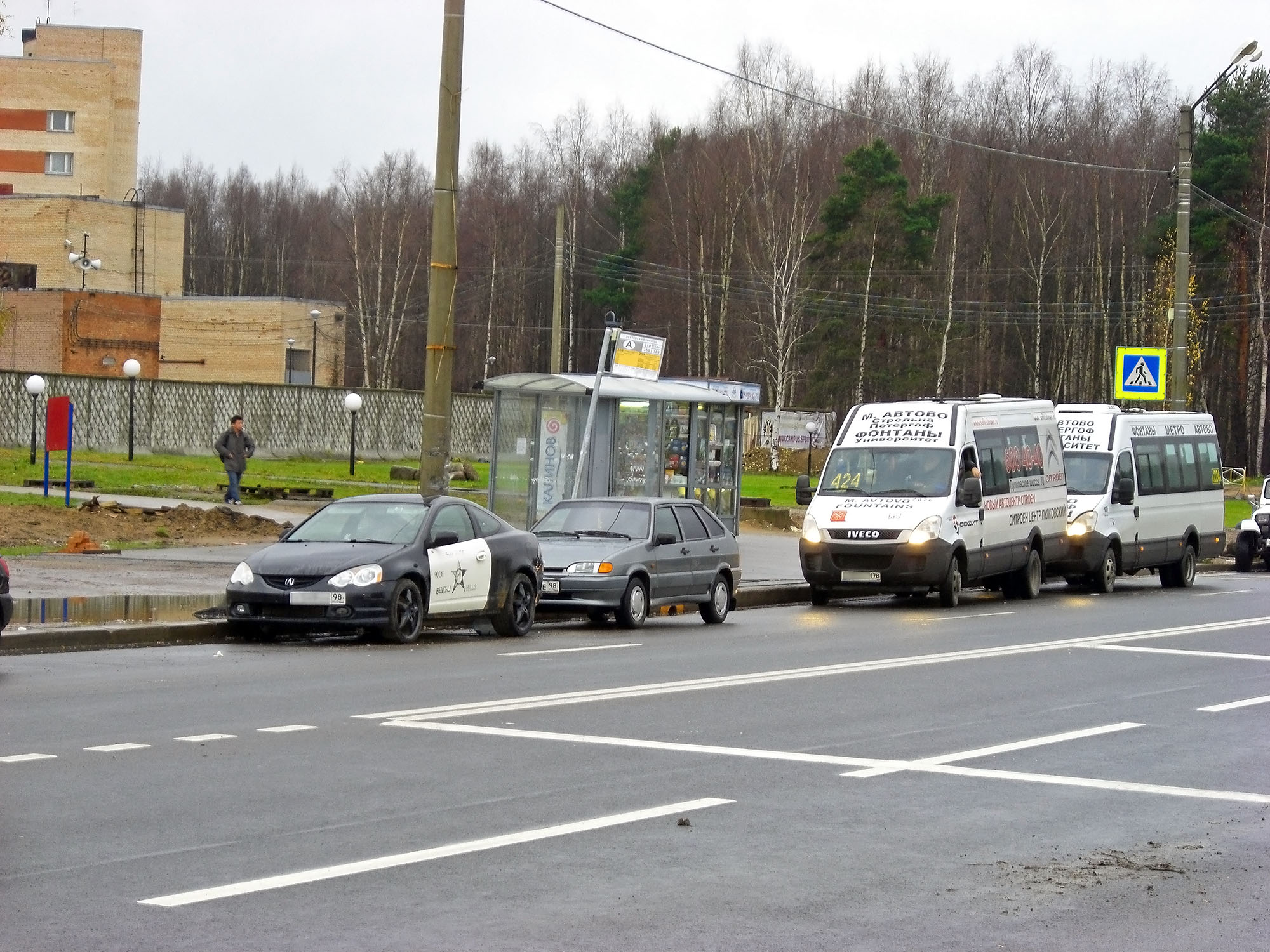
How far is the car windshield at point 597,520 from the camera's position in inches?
795

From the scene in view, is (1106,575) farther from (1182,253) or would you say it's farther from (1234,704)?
(1234,704)

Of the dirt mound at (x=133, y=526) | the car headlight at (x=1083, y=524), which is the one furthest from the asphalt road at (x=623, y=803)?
the car headlight at (x=1083, y=524)

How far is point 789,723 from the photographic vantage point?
1170cm

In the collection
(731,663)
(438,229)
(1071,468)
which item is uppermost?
(438,229)

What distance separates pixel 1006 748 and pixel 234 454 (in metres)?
25.2

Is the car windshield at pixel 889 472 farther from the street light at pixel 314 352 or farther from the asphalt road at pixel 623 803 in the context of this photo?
the street light at pixel 314 352

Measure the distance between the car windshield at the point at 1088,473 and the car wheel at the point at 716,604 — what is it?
9187 mm

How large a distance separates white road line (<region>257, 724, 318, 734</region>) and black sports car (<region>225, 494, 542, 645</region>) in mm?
5332

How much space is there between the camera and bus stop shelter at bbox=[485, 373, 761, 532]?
2547 cm

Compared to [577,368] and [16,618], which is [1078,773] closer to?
[16,618]

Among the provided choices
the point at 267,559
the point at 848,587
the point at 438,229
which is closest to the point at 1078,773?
the point at 267,559

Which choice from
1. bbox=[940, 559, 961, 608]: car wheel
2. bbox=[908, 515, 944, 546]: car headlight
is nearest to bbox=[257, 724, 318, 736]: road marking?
bbox=[908, 515, 944, 546]: car headlight

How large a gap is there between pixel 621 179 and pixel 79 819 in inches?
3533

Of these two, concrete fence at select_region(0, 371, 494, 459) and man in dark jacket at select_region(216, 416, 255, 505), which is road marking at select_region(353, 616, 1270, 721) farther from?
concrete fence at select_region(0, 371, 494, 459)
